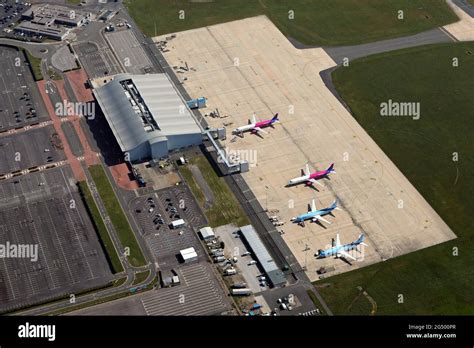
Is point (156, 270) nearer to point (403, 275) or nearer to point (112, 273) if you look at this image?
point (112, 273)

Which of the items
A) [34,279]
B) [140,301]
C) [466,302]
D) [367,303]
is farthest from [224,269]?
[466,302]

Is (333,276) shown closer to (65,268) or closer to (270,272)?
(270,272)

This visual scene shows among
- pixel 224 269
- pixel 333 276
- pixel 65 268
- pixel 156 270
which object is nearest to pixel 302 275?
pixel 333 276

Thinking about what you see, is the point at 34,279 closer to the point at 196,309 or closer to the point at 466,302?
the point at 196,309

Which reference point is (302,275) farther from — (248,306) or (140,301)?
(140,301)

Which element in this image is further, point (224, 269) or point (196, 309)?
point (224, 269)

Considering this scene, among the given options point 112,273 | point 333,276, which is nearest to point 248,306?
point 333,276

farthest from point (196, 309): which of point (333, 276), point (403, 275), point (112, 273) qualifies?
point (403, 275)
